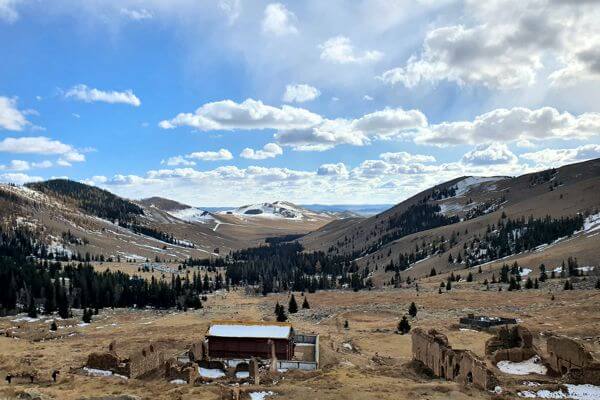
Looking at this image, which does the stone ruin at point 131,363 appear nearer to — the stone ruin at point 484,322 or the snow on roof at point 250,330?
the snow on roof at point 250,330

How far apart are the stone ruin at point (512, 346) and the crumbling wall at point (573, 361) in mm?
2780

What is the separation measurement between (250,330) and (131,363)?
13.0m

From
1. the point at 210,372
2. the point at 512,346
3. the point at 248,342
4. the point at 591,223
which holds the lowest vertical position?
the point at 210,372

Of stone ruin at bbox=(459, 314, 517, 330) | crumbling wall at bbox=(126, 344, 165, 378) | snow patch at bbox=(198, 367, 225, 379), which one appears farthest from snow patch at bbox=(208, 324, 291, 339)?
stone ruin at bbox=(459, 314, 517, 330)

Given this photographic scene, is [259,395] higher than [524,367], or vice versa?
[259,395]

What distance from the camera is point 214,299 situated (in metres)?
132

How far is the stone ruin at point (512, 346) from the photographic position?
4578cm

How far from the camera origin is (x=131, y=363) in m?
45.5

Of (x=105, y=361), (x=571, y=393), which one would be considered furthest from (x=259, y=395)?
(x=571, y=393)

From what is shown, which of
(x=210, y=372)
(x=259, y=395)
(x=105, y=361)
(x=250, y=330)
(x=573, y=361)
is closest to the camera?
(x=259, y=395)

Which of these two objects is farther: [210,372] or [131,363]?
[210,372]

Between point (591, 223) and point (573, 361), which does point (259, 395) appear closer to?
point (573, 361)

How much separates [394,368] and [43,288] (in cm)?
9673

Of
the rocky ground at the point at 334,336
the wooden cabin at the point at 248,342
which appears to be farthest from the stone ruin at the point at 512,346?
the wooden cabin at the point at 248,342
